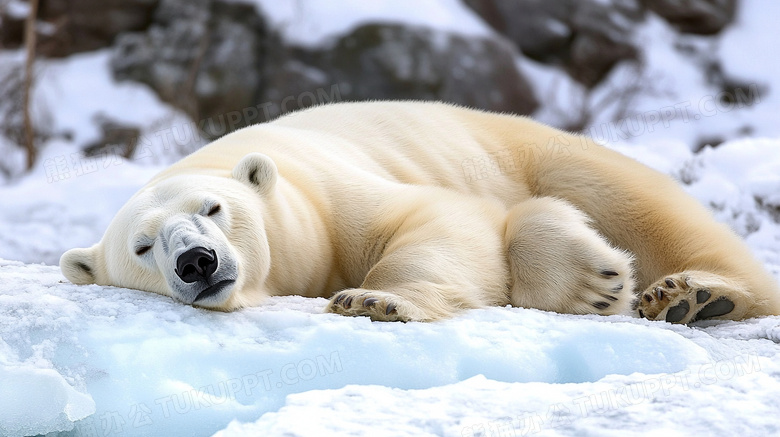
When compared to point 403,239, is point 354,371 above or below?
above

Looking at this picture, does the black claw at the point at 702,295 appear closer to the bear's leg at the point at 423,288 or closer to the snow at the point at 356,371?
the snow at the point at 356,371

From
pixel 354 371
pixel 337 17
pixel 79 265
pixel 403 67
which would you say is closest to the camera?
pixel 354 371

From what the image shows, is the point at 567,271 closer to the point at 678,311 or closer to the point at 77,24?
the point at 678,311

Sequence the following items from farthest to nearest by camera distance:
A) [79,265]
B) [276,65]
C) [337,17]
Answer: [337,17] → [276,65] → [79,265]

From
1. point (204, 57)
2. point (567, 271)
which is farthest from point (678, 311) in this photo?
point (204, 57)

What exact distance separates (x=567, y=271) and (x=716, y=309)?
526mm

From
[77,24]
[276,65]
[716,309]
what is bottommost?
[276,65]

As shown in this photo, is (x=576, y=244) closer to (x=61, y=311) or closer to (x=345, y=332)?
(x=345, y=332)

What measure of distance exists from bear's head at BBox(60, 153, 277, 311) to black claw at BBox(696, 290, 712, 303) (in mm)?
1451

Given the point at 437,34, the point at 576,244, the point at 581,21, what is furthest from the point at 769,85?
the point at 576,244

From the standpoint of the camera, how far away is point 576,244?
2.87 meters

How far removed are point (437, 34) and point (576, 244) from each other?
7.45 m

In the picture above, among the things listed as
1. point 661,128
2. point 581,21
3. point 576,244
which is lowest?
point 661,128

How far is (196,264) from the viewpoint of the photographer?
2463mm
